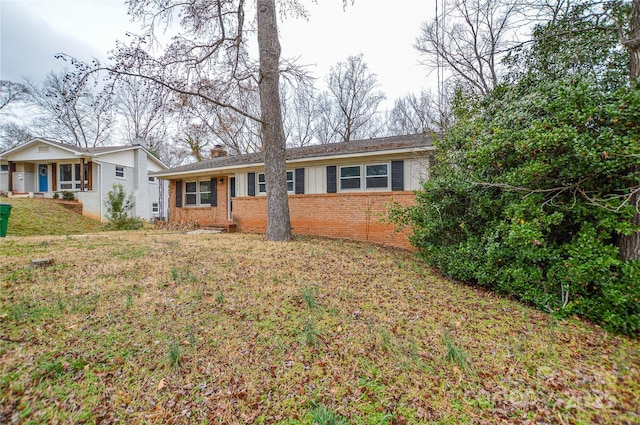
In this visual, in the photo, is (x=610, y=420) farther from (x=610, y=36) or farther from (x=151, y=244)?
(x=151, y=244)

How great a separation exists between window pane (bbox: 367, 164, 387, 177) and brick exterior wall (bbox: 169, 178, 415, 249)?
1130 mm

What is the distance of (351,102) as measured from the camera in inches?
961

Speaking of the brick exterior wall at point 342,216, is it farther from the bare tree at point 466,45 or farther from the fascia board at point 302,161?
the bare tree at point 466,45

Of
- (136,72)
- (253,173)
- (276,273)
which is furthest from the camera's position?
(253,173)

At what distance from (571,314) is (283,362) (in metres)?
4.04

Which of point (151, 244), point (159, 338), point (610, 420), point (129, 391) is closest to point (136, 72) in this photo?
point (151, 244)

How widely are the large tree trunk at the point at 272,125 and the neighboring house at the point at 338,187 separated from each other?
228 centimetres

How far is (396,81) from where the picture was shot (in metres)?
20.9

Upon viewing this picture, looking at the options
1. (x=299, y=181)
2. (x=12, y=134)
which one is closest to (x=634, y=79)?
(x=299, y=181)

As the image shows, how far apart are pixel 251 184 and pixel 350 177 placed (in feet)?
15.5

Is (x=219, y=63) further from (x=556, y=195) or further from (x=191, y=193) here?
(x=556, y=195)

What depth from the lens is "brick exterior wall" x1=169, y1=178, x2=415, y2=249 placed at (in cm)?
914

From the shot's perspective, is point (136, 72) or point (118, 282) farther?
point (136, 72)

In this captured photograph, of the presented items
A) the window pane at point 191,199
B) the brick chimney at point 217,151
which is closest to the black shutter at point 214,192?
the window pane at point 191,199
